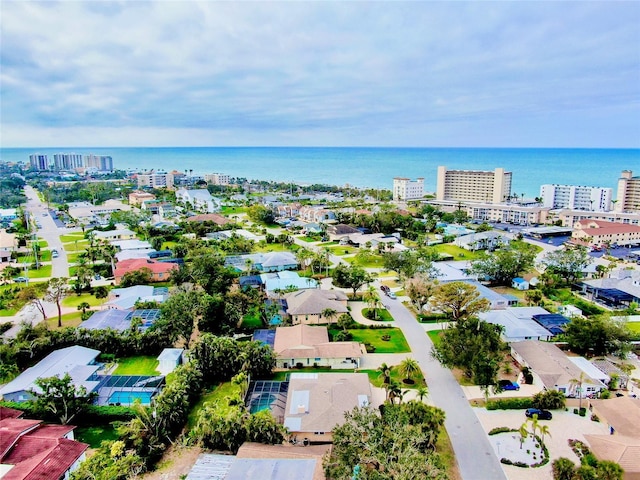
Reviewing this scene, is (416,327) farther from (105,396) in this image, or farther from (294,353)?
(105,396)

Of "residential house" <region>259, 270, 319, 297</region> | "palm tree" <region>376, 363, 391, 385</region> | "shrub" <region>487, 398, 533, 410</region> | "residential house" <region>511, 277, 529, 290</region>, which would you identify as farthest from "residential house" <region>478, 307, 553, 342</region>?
"residential house" <region>259, 270, 319, 297</region>

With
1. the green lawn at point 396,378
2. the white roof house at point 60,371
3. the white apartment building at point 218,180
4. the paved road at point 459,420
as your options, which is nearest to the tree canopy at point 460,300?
the paved road at point 459,420

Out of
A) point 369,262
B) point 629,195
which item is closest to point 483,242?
point 369,262

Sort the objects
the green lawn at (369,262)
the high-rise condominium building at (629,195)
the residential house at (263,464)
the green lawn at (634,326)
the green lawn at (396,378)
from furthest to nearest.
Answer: the high-rise condominium building at (629,195) < the green lawn at (369,262) < the green lawn at (634,326) < the green lawn at (396,378) < the residential house at (263,464)

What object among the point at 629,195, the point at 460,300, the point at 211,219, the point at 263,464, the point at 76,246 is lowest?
the point at 263,464

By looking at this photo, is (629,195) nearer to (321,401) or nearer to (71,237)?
(321,401)

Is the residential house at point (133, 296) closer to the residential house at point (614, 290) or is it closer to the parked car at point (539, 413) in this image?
the parked car at point (539, 413)
